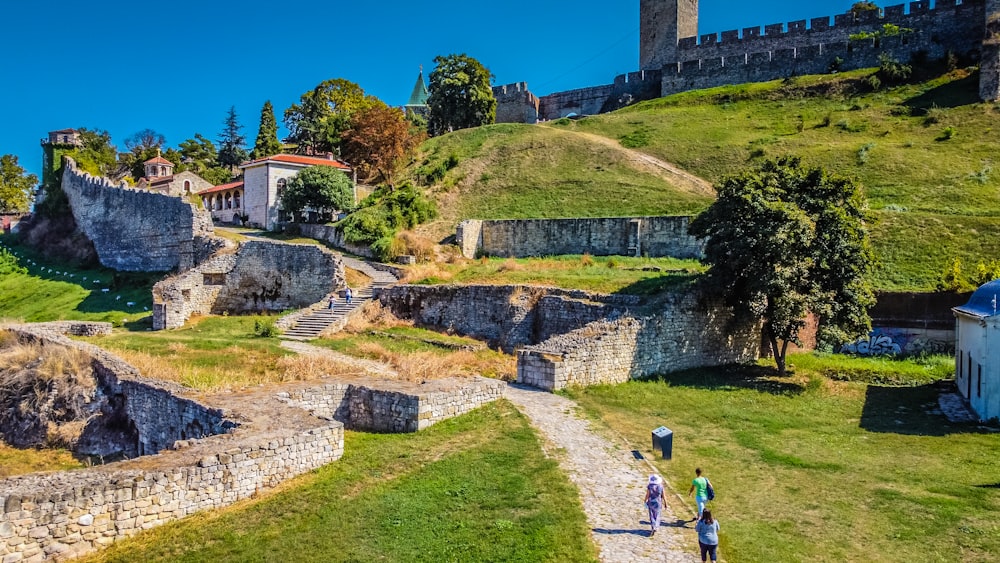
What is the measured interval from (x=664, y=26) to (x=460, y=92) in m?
18.9

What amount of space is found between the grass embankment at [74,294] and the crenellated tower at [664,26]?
4561 centimetres

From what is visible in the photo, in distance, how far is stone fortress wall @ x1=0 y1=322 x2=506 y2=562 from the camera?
8445mm

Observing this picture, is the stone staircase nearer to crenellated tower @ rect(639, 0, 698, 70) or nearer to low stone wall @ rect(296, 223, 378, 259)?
low stone wall @ rect(296, 223, 378, 259)

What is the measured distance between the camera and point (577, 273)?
2516 cm

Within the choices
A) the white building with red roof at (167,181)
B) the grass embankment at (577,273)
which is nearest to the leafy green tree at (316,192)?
the grass embankment at (577,273)

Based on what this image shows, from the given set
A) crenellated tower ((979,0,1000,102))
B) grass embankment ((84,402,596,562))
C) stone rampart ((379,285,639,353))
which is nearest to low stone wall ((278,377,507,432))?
grass embankment ((84,402,596,562))

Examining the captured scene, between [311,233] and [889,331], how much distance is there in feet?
89.5

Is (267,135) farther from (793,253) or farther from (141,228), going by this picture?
(793,253)

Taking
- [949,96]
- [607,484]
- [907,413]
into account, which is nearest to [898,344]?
[907,413]

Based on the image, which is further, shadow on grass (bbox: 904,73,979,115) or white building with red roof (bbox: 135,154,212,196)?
white building with red roof (bbox: 135,154,212,196)

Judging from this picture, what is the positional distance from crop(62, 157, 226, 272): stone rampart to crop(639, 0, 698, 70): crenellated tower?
42.5 m

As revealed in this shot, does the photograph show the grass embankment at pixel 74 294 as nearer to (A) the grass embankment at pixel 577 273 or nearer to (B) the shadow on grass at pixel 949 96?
(A) the grass embankment at pixel 577 273

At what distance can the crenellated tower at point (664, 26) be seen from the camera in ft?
195

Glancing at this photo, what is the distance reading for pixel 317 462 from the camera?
442 inches
